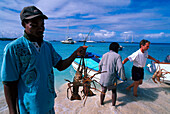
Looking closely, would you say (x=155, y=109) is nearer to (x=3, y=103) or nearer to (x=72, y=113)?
(x=72, y=113)

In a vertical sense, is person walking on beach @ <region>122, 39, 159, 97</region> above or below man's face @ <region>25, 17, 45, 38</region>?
below

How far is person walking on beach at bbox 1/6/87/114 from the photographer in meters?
1.14

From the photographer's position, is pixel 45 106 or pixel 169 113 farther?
pixel 169 113

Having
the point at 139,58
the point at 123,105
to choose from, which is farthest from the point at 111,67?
the point at 123,105

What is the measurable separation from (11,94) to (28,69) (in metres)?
0.35

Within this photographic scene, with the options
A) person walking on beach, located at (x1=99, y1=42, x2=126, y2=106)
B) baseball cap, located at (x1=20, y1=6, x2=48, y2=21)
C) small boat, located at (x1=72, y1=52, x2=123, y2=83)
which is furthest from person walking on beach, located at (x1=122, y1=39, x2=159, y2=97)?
baseball cap, located at (x1=20, y1=6, x2=48, y2=21)

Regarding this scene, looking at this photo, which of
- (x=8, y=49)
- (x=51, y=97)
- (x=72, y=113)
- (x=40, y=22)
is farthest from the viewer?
(x=72, y=113)

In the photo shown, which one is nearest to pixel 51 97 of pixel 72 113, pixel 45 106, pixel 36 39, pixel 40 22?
pixel 45 106

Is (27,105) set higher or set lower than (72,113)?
higher

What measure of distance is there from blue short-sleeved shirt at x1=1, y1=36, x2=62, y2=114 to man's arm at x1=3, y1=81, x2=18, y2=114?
46 millimetres

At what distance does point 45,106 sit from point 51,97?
0.47 feet

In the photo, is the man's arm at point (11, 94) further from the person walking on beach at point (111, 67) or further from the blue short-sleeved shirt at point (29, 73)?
the person walking on beach at point (111, 67)

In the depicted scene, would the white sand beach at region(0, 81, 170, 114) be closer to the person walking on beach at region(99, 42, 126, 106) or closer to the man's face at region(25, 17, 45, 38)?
the person walking on beach at region(99, 42, 126, 106)

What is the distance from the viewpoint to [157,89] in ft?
19.9
